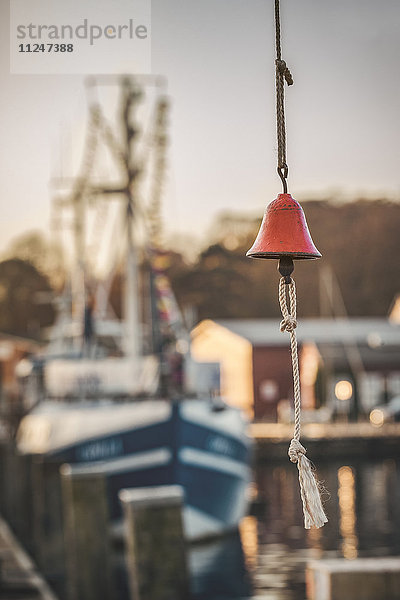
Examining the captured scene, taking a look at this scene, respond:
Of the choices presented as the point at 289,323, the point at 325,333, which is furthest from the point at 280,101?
the point at 325,333

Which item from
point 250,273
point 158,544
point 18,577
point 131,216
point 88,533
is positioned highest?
point 250,273

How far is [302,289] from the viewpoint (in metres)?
82.1

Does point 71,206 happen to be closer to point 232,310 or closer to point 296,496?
point 296,496

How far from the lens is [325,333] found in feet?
181

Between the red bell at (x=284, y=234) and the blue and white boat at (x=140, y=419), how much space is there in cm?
1824

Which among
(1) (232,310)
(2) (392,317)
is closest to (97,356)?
(2) (392,317)

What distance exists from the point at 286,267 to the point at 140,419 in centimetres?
1931

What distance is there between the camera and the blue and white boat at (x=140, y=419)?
75.7 feet

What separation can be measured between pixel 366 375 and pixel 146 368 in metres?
28.6

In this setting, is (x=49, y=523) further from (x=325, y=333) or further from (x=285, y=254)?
(x=325, y=333)

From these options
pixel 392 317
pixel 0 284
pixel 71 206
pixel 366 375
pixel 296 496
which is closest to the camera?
pixel 296 496

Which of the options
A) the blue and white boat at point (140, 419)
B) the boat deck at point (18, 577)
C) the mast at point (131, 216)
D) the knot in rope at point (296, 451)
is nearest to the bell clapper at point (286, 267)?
the knot in rope at point (296, 451)

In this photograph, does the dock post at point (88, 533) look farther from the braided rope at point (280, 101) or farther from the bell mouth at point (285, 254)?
the braided rope at point (280, 101)

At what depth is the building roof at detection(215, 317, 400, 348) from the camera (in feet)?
176
